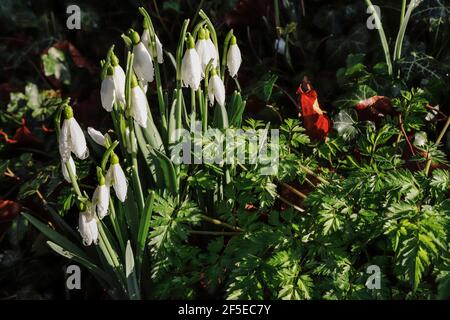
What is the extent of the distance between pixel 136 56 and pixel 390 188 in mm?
786

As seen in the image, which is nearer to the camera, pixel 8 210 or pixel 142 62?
pixel 142 62

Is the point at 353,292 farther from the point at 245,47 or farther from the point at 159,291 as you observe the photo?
the point at 245,47

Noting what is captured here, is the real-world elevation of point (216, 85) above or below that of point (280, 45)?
below

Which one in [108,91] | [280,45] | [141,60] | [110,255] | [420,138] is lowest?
[110,255]

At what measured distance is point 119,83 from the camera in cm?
158

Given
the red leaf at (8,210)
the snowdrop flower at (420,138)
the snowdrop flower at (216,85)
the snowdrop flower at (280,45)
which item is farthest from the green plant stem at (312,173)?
the red leaf at (8,210)

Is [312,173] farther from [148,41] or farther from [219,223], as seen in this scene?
[148,41]

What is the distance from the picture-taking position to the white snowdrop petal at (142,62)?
5.40ft

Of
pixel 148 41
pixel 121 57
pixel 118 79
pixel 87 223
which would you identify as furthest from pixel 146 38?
pixel 121 57

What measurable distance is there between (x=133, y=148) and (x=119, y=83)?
0.21 meters

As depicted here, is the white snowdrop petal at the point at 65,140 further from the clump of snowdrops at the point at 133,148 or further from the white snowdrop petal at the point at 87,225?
the white snowdrop petal at the point at 87,225

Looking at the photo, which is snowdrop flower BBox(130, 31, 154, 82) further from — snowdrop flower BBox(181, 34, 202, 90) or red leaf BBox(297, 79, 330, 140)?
red leaf BBox(297, 79, 330, 140)
